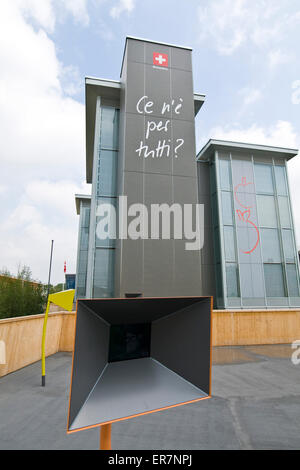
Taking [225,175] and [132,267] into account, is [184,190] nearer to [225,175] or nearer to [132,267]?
[132,267]

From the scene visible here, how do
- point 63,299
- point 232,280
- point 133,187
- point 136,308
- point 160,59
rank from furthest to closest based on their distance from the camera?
point 232,280, point 160,59, point 133,187, point 63,299, point 136,308

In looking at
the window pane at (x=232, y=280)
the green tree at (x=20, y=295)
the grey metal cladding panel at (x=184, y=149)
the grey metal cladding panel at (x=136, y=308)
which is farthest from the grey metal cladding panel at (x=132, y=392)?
the window pane at (x=232, y=280)

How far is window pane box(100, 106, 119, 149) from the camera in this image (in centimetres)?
1225

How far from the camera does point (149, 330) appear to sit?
2.22 m

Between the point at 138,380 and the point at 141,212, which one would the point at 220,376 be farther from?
the point at 141,212

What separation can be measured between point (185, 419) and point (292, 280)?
1248 cm

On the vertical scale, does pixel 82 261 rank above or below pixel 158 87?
below

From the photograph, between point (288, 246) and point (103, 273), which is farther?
point (288, 246)

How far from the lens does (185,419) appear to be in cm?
382

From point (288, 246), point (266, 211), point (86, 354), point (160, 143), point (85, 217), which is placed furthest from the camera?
point (85, 217)

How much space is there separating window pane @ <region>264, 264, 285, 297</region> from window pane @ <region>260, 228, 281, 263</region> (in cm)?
39

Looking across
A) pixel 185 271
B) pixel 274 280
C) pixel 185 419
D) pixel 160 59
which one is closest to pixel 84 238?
pixel 185 271

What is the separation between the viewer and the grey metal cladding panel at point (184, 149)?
11383 mm

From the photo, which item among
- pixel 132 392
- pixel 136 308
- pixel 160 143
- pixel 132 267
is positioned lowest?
pixel 132 392
